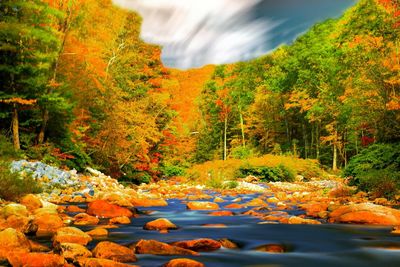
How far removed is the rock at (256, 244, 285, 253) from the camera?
5.59m

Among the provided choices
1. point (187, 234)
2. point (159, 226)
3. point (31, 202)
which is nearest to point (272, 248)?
point (187, 234)

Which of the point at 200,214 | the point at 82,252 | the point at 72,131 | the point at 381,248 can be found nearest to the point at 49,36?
the point at 72,131

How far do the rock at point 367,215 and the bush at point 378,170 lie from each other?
10.8ft

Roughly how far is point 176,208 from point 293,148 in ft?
91.3

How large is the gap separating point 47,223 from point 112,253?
257cm

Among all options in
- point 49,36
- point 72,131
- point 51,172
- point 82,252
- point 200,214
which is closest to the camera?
point 82,252

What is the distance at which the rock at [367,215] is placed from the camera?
296 inches

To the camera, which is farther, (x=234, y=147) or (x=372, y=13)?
(x=234, y=147)

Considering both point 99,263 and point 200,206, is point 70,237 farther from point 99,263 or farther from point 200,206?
point 200,206

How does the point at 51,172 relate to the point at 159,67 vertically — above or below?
below

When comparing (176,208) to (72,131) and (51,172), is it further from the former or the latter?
(72,131)

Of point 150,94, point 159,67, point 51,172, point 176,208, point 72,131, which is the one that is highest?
point 159,67

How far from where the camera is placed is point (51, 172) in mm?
13320

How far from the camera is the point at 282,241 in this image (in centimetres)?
615
